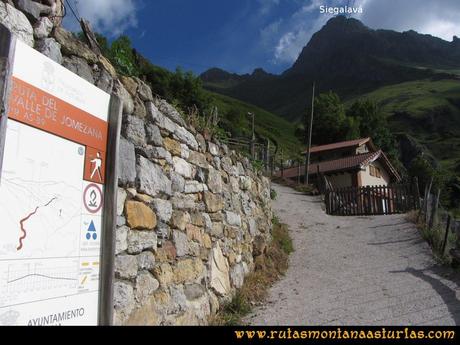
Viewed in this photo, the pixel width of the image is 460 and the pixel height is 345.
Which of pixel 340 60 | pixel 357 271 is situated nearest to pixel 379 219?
pixel 357 271

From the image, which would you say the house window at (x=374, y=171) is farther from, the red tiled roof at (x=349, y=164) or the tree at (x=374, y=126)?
the tree at (x=374, y=126)

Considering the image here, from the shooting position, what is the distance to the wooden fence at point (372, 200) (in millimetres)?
15266

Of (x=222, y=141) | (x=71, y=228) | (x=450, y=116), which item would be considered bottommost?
(x=71, y=228)

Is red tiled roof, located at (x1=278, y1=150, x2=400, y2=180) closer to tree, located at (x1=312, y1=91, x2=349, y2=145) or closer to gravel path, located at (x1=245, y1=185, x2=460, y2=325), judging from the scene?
tree, located at (x1=312, y1=91, x2=349, y2=145)

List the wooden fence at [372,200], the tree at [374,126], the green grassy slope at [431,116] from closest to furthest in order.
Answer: the wooden fence at [372,200] < the tree at [374,126] < the green grassy slope at [431,116]

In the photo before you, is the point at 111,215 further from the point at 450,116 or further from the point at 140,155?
the point at 450,116

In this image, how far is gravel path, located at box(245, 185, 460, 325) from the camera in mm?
5005

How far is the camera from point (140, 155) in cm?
368

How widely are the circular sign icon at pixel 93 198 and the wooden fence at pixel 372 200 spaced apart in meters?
13.9

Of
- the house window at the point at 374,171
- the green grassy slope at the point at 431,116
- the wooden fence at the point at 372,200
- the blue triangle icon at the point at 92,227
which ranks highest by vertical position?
the green grassy slope at the point at 431,116

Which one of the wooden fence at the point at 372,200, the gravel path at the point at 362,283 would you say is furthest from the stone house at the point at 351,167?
the gravel path at the point at 362,283

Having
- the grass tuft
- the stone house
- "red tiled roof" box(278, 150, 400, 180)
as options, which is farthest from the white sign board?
"red tiled roof" box(278, 150, 400, 180)
